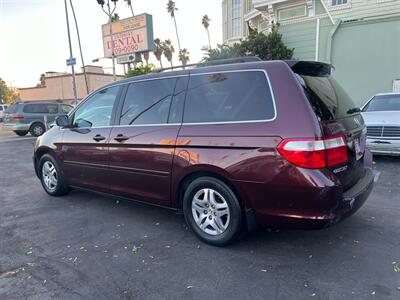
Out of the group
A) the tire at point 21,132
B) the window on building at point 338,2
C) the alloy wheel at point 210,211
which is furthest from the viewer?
the tire at point 21,132

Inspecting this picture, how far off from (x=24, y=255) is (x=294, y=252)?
2794 millimetres

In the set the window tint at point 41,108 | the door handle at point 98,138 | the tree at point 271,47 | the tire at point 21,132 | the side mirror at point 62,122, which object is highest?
the tree at point 271,47

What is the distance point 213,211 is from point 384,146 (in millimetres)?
5135

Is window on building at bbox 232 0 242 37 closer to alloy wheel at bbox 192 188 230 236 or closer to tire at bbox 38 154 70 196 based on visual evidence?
tire at bbox 38 154 70 196

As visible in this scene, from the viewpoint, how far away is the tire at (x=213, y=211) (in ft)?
10.8

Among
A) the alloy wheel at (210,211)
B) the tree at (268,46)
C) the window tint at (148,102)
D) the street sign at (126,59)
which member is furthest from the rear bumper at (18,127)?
the alloy wheel at (210,211)

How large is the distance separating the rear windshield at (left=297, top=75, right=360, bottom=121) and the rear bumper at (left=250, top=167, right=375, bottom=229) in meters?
0.67

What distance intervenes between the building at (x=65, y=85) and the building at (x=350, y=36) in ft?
95.4

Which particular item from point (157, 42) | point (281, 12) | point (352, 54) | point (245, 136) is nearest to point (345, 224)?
point (245, 136)

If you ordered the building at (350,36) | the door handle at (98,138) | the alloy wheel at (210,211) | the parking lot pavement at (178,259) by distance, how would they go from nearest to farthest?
the parking lot pavement at (178,259)
the alloy wheel at (210,211)
the door handle at (98,138)
the building at (350,36)

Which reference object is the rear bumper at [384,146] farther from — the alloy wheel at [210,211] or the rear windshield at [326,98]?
Answer: the alloy wheel at [210,211]

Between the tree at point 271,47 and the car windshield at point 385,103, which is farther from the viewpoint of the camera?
the tree at point 271,47

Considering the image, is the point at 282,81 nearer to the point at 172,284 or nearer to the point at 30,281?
the point at 172,284

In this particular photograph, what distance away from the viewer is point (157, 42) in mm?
61000
